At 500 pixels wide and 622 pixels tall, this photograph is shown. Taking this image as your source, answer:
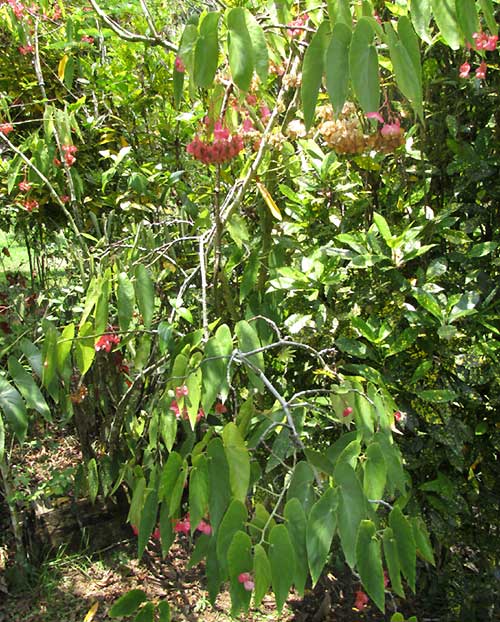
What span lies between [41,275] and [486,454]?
2453mm

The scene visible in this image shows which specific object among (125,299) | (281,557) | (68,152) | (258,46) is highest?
(68,152)

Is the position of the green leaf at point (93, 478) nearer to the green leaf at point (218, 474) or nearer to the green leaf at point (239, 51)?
the green leaf at point (218, 474)

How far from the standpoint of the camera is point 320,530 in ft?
3.30

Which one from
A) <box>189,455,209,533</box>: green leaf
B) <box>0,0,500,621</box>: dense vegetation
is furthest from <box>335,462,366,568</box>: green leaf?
<box>189,455,209,533</box>: green leaf

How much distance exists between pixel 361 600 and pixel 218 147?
5.23ft

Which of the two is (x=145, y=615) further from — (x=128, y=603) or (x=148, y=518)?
(x=148, y=518)

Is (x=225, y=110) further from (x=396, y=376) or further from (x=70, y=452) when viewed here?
(x=70, y=452)

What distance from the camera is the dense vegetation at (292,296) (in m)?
1.09

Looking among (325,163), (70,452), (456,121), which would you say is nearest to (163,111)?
(325,163)

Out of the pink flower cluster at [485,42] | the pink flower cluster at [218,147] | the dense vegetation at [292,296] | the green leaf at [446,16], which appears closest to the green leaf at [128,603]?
the dense vegetation at [292,296]

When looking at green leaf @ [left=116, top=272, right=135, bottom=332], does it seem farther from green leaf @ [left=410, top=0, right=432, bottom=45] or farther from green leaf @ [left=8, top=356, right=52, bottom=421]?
green leaf @ [left=410, top=0, right=432, bottom=45]

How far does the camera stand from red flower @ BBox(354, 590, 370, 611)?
222 centimetres

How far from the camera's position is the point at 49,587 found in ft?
8.21

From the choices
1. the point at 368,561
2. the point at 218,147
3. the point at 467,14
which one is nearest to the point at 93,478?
the point at 218,147
